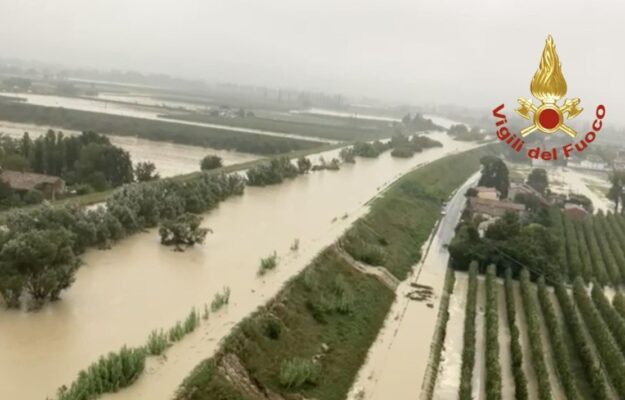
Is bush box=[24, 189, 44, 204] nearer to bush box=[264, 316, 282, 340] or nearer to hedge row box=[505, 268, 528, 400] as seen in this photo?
bush box=[264, 316, 282, 340]

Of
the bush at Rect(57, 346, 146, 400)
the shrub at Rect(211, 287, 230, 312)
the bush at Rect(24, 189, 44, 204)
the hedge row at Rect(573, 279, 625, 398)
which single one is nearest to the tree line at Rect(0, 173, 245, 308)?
the shrub at Rect(211, 287, 230, 312)

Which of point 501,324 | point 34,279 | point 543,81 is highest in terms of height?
point 543,81

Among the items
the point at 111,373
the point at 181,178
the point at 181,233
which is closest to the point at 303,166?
the point at 181,178

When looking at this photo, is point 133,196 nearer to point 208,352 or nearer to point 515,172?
point 208,352

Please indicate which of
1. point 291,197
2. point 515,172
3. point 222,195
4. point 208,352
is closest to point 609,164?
point 515,172

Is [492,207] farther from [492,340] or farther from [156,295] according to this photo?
[156,295]

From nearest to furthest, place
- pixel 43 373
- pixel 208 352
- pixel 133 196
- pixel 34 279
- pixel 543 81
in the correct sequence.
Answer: pixel 543 81
pixel 43 373
pixel 208 352
pixel 34 279
pixel 133 196

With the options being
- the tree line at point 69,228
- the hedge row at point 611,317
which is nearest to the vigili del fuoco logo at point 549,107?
the hedge row at point 611,317
